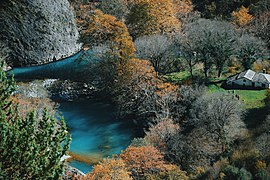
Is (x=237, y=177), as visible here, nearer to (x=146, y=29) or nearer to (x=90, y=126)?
(x=90, y=126)

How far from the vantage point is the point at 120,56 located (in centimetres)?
5847

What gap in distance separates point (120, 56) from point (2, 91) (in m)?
41.2

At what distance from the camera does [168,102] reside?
163ft

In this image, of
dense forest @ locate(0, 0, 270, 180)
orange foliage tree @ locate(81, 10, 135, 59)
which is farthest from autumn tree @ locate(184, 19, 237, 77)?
orange foliage tree @ locate(81, 10, 135, 59)

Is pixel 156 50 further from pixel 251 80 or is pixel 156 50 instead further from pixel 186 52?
pixel 251 80

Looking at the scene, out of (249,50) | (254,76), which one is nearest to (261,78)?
(254,76)

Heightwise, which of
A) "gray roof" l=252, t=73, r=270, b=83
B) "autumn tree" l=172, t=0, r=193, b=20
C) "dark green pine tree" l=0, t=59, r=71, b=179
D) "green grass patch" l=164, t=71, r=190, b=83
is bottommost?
"green grass patch" l=164, t=71, r=190, b=83

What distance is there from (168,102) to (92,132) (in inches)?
398

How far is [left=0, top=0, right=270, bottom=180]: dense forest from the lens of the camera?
1716cm

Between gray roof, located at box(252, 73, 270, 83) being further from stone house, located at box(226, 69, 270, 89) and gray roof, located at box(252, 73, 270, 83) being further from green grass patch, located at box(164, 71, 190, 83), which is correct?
green grass patch, located at box(164, 71, 190, 83)

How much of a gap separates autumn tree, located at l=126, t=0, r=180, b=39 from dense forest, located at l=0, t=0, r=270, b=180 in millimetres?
163

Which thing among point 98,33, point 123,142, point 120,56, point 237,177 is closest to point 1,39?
point 98,33

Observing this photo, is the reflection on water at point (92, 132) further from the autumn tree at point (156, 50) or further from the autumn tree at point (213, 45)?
the autumn tree at point (213, 45)

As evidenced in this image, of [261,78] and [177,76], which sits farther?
[177,76]
